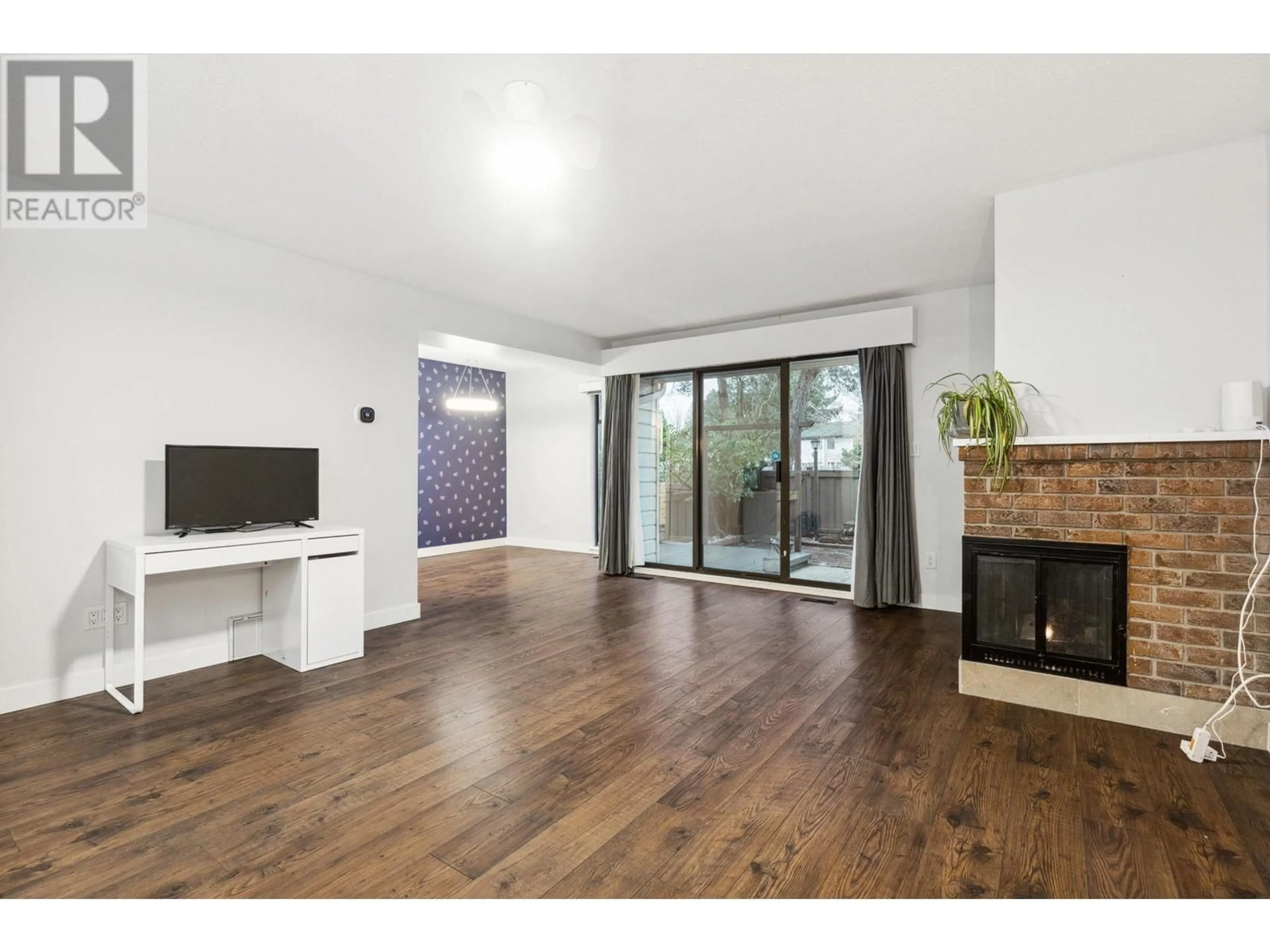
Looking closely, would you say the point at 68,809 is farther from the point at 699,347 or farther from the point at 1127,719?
the point at 699,347

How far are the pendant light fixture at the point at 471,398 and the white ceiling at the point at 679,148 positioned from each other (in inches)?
133

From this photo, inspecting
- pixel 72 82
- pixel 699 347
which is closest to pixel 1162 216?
pixel 699 347

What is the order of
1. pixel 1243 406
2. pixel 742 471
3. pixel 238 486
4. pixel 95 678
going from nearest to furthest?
pixel 1243 406
pixel 95 678
pixel 238 486
pixel 742 471

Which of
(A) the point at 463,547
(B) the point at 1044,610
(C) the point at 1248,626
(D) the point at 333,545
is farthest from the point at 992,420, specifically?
(A) the point at 463,547

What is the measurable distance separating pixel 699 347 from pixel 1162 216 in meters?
3.52

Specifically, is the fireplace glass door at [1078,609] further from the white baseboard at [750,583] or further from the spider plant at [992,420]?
the white baseboard at [750,583]

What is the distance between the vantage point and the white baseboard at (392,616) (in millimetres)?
4113

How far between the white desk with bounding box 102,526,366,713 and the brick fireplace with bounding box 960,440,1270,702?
366cm

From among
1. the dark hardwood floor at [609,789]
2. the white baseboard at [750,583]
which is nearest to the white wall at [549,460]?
the white baseboard at [750,583]

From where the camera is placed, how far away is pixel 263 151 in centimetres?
253

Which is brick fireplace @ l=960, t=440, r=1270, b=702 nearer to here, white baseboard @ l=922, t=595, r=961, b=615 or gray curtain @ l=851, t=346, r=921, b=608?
gray curtain @ l=851, t=346, r=921, b=608

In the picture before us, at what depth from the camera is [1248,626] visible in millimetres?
2354

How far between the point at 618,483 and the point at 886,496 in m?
2.71

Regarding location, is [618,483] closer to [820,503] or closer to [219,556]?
[820,503]
